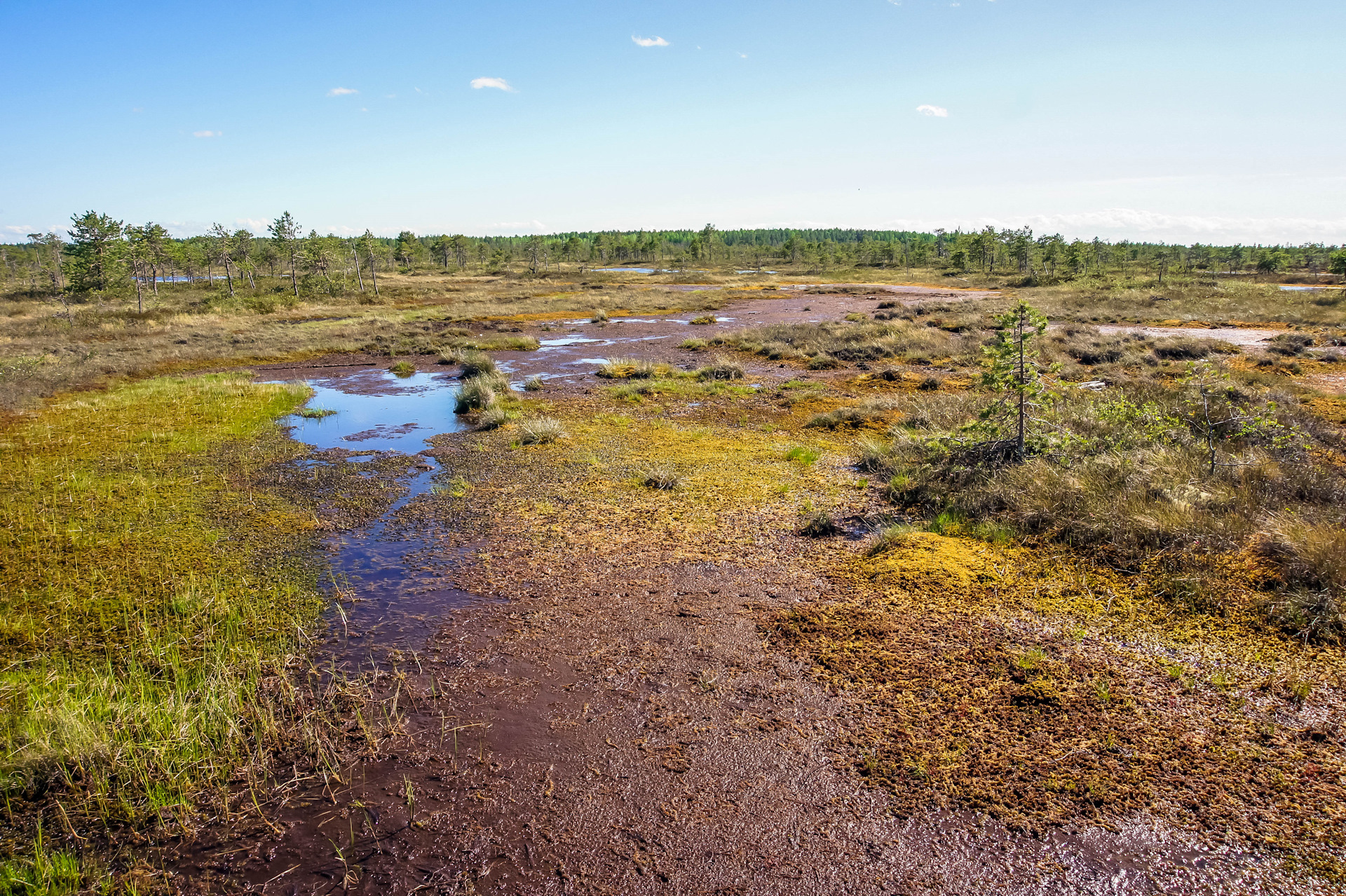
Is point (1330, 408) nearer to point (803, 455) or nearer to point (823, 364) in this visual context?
point (803, 455)

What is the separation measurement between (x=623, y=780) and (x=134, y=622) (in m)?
5.88

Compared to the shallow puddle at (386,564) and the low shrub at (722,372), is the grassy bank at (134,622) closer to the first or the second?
the shallow puddle at (386,564)

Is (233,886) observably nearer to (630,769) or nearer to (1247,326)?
(630,769)

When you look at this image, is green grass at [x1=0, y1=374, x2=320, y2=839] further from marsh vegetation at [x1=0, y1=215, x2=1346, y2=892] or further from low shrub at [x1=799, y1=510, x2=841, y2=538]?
low shrub at [x1=799, y1=510, x2=841, y2=538]

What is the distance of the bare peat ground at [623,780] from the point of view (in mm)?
3928

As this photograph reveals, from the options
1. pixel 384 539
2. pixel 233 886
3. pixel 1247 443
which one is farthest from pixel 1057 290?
pixel 233 886

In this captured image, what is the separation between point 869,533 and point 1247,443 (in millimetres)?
7083

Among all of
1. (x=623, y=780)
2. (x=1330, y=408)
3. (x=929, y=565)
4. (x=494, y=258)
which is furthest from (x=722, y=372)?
(x=494, y=258)

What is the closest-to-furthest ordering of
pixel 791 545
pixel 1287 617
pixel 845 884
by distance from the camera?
pixel 845 884 < pixel 1287 617 < pixel 791 545

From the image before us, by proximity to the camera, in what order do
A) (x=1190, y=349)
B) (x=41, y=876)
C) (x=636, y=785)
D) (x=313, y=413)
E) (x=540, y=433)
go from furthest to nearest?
1. (x=1190, y=349)
2. (x=313, y=413)
3. (x=540, y=433)
4. (x=636, y=785)
5. (x=41, y=876)

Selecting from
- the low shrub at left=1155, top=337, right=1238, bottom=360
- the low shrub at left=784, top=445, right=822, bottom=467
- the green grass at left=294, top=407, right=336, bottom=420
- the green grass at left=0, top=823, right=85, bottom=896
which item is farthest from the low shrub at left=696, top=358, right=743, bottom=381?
the green grass at left=0, top=823, right=85, bottom=896

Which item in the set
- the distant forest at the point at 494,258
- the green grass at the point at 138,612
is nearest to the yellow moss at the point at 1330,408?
the green grass at the point at 138,612

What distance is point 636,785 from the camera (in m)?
4.68

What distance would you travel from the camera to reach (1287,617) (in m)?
6.04
